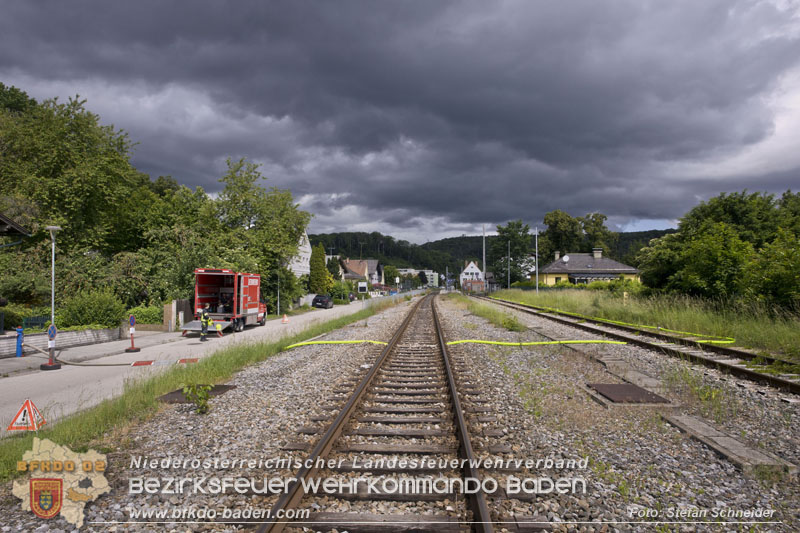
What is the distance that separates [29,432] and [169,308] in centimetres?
1702

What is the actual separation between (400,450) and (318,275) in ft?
169

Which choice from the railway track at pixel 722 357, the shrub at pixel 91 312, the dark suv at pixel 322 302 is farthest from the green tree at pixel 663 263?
the dark suv at pixel 322 302

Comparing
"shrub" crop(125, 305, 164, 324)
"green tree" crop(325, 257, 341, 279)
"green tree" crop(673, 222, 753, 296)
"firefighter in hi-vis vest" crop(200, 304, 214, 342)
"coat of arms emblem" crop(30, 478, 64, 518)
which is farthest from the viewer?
"green tree" crop(325, 257, 341, 279)

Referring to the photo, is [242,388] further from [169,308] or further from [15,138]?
[15,138]

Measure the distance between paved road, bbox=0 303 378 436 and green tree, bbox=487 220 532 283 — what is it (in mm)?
62700

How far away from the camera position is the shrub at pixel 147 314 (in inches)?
848

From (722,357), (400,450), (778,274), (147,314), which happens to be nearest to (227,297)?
(147,314)

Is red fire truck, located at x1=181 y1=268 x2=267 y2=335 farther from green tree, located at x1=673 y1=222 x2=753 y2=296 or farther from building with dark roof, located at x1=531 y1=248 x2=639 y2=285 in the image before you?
building with dark roof, located at x1=531 y1=248 x2=639 y2=285

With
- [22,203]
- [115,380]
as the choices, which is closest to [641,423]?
[115,380]

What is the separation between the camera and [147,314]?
21781mm

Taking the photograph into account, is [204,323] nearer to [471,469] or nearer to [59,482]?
[59,482]

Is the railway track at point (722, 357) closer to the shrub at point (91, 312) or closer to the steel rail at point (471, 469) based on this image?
the steel rail at point (471, 469)

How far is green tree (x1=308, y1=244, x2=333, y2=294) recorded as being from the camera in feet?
180

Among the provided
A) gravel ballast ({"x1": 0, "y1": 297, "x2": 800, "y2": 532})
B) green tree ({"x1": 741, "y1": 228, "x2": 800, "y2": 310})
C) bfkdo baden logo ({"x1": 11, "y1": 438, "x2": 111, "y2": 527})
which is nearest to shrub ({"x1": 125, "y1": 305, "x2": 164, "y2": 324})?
gravel ballast ({"x1": 0, "y1": 297, "x2": 800, "y2": 532})
